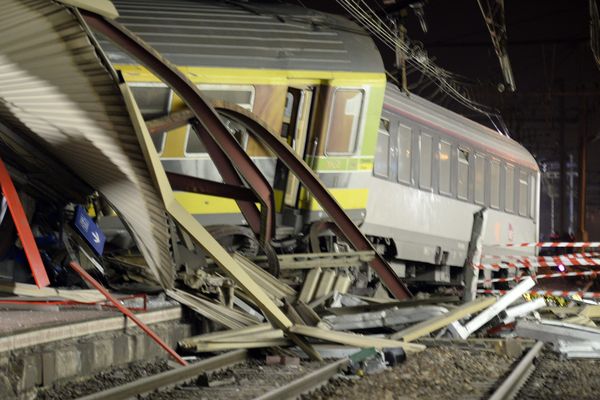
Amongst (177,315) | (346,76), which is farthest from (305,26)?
(177,315)

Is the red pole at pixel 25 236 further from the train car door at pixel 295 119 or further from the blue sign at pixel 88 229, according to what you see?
the train car door at pixel 295 119

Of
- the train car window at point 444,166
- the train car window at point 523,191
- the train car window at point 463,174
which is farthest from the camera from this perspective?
the train car window at point 523,191

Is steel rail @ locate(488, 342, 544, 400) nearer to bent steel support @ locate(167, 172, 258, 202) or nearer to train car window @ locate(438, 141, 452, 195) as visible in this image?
bent steel support @ locate(167, 172, 258, 202)

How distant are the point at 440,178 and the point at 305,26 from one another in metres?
4.59

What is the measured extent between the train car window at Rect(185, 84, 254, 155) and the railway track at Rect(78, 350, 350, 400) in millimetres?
3882

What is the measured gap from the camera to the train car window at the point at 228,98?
1272cm

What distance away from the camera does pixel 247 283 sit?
30.2 feet

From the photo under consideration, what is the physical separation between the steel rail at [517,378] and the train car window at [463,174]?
8.08 m

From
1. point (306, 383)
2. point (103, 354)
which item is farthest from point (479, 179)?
point (103, 354)

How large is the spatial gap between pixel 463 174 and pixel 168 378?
1211 centimetres

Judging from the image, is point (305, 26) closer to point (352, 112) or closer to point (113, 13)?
point (352, 112)

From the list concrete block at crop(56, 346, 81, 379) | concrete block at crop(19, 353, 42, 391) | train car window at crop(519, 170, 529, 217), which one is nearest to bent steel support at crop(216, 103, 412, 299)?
concrete block at crop(56, 346, 81, 379)

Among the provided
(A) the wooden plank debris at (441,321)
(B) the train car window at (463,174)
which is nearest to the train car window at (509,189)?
(B) the train car window at (463,174)

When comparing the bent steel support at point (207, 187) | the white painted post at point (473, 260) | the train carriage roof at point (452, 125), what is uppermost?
the train carriage roof at point (452, 125)
